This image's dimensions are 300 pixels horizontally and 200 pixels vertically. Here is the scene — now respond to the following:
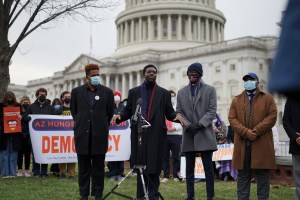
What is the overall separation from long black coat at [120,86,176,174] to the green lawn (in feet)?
4.57

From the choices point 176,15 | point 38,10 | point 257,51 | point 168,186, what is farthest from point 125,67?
point 168,186

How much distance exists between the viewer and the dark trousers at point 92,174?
24.0 feet

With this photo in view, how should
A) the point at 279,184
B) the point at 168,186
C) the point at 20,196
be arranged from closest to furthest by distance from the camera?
the point at 20,196
the point at 168,186
the point at 279,184

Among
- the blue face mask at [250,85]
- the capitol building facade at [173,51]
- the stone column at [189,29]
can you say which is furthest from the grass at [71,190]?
the stone column at [189,29]

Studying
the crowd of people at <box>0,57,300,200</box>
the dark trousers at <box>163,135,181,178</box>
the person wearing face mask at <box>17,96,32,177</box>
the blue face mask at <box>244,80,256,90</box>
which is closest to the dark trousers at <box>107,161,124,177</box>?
the dark trousers at <box>163,135,181,178</box>

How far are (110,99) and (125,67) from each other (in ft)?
248

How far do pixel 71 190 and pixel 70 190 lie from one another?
21mm

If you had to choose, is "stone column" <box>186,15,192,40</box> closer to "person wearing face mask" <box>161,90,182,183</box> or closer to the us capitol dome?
the us capitol dome

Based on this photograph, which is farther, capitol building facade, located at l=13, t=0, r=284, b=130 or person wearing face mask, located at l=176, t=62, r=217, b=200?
capitol building facade, located at l=13, t=0, r=284, b=130

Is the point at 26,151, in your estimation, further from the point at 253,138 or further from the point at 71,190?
the point at 253,138

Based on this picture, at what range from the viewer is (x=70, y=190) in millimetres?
8875

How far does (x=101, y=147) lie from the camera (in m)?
7.36

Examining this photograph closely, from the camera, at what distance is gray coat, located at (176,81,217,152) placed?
7688mm

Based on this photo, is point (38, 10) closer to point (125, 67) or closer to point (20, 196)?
point (20, 196)
